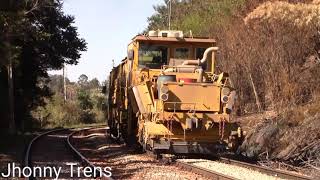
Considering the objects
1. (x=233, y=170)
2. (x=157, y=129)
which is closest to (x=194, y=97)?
(x=157, y=129)

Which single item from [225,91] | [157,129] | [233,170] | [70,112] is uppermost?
[225,91]

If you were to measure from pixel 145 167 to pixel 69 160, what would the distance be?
3431 millimetres

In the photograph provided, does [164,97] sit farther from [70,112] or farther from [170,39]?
[70,112]

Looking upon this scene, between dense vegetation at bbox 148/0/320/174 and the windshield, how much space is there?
4.36m

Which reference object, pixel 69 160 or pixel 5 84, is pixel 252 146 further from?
pixel 5 84

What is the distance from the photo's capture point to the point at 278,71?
22.3m

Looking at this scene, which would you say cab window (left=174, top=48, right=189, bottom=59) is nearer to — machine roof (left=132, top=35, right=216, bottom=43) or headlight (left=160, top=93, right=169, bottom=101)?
machine roof (left=132, top=35, right=216, bottom=43)

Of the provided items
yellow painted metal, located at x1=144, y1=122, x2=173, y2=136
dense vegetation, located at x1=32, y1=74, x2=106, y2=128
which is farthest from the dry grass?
dense vegetation, located at x1=32, y1=74, x2=106, y2=128

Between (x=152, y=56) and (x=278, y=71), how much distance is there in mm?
6240

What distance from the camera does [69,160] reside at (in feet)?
55.9

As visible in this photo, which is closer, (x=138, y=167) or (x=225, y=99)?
(x=138, y=167)

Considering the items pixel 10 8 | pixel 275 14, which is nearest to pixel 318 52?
pixel 275 14

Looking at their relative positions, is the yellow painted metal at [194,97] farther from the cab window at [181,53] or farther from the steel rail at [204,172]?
the cab window at [181,53]

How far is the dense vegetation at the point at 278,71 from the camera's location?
17.9 m
